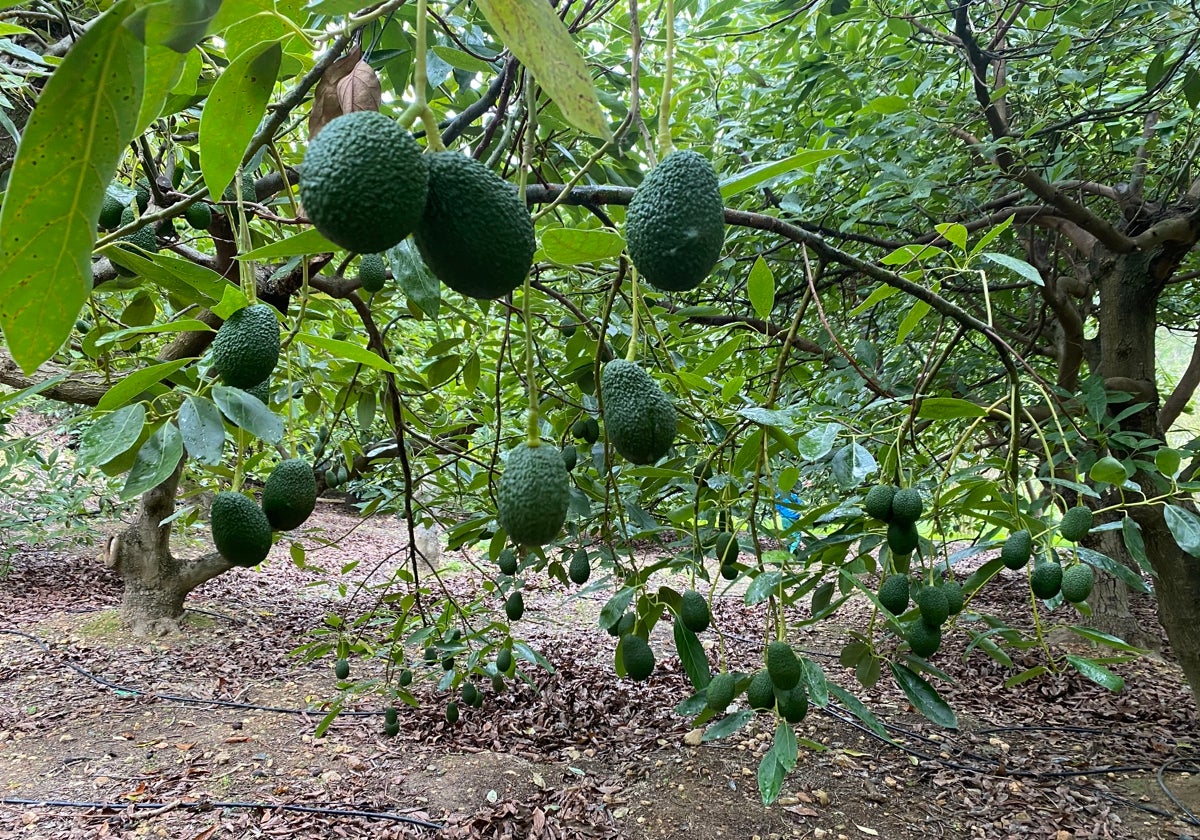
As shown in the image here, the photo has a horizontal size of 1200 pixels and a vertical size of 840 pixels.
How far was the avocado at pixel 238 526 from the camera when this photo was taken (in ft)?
3.33

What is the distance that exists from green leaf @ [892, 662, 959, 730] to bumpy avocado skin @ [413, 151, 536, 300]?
140cm

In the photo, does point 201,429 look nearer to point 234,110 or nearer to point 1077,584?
point 234,110

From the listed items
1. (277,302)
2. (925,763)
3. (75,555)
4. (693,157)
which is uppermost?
(277,302)

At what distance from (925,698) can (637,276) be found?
1268mm

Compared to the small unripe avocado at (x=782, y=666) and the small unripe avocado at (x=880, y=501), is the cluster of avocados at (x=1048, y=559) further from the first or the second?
the small unripe avocado at (x=782, y=666)

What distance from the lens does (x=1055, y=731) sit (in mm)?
4004

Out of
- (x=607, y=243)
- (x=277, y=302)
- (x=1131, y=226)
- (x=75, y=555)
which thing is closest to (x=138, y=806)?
(x=277, y=302)

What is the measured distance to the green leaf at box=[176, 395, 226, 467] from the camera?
932 millimetres

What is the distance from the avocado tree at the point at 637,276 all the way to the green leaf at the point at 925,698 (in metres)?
0.01

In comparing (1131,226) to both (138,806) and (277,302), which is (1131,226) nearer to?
(277,302)

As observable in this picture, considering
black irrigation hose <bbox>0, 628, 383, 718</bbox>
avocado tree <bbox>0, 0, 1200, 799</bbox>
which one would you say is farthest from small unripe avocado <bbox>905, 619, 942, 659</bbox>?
black irrigation hose <bbox>0, 628, 383, 718</bbox>

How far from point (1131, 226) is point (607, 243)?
358cm

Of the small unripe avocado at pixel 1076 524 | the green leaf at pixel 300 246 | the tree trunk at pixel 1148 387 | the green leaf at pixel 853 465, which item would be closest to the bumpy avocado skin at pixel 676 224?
the green leaf at pixel 300 246

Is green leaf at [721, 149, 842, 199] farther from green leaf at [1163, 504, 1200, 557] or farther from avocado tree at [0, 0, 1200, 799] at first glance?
green leaf at [1163, 504, 1200, 557]
